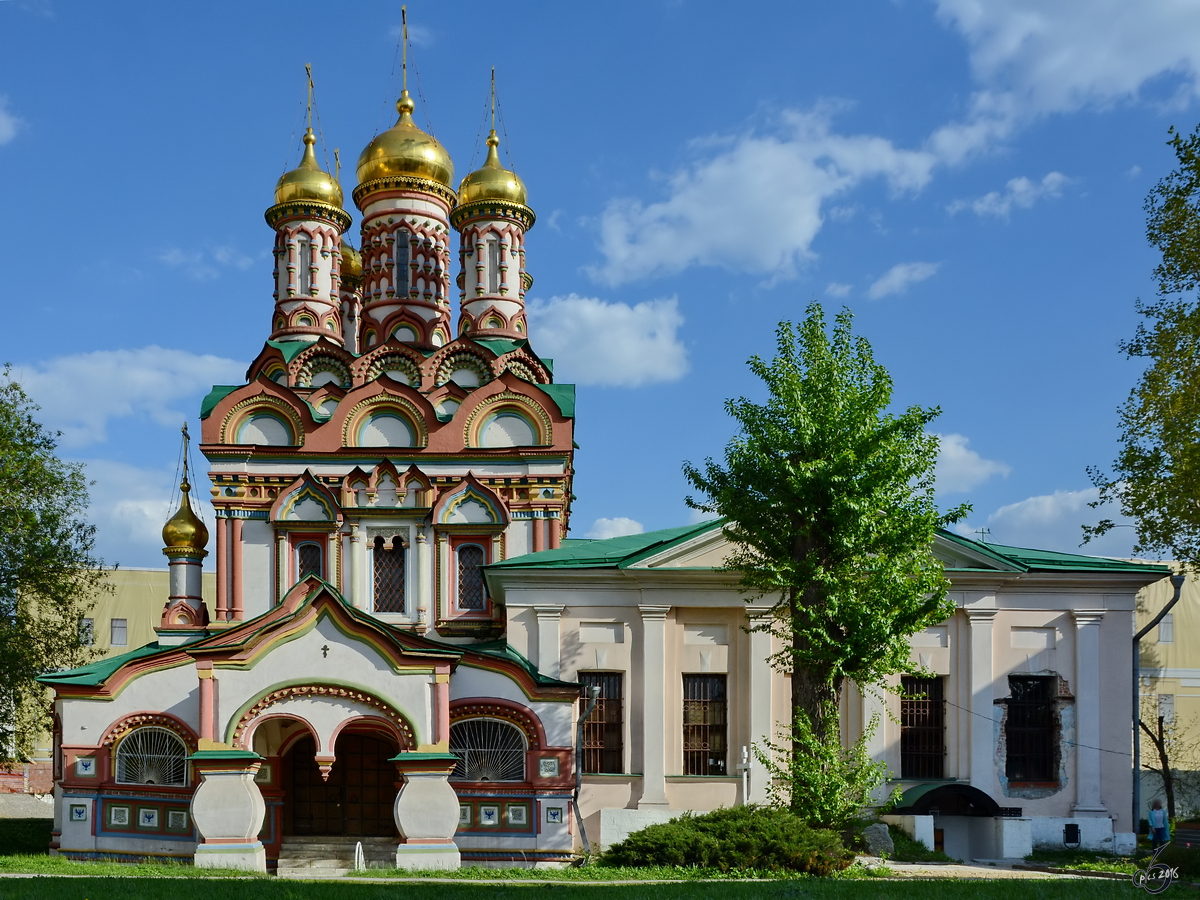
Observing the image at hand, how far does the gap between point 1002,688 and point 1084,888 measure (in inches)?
346

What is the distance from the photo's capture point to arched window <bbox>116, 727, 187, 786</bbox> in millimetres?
20422

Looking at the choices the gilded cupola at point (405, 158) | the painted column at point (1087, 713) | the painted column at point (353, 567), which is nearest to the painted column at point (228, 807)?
the painted column at point (353, 567)

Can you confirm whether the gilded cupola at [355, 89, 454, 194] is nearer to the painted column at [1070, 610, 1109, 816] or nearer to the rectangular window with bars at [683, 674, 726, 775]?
the rectangular window with bars at [683, 674, 726, 775]

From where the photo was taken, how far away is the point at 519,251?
29484mm

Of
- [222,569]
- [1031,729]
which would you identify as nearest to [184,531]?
[222,569]

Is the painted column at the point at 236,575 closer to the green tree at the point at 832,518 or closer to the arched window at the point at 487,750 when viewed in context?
the arched window at the point at 487,750

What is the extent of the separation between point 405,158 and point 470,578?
10767 millimetres

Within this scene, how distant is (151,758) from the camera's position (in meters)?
20.5

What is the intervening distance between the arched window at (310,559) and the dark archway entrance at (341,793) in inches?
166

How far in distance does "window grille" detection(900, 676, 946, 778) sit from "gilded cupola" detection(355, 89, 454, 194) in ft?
53.7

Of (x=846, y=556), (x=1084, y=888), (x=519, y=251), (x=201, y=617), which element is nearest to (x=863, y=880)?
(x=1084, y=888)

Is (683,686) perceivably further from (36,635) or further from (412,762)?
(36,635)

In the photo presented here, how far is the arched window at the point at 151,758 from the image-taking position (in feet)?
67.0

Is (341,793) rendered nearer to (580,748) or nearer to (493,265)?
(580,748)
